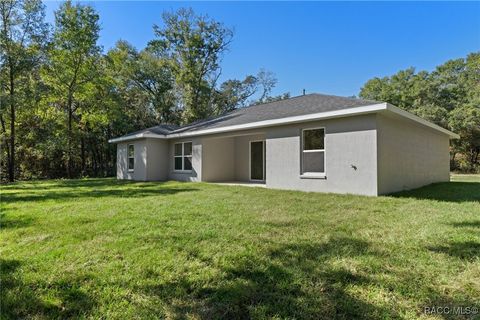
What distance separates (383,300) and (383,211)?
12.3 feet

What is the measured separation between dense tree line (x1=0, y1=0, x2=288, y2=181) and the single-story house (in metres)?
8.42

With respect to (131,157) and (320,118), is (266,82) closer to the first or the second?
Answer: (131,157)

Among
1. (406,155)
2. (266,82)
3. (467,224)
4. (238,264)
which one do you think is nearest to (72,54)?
(266,82)

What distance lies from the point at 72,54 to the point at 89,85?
82.6 inches

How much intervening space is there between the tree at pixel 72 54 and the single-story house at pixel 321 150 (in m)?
8.26

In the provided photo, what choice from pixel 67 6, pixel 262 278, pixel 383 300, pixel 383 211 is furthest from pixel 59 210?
pixel 67 6

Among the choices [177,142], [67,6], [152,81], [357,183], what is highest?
[67,6]

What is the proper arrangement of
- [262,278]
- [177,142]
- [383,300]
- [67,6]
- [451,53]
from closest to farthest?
[383,300] < [262,278] < [177,142] < [67,6] < [451,53]

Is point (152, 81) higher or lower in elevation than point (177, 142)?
higher

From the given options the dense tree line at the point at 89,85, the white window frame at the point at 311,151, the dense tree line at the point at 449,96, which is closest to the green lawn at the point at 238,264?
the white window frame at the point at 311,151

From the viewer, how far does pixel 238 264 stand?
123 inches

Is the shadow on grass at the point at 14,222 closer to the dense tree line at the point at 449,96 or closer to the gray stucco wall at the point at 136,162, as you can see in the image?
the gray stucco wall at the point at 136,162

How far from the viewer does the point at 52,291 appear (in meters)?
2.62

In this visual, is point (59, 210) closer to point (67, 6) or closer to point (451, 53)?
point (67, 6)
